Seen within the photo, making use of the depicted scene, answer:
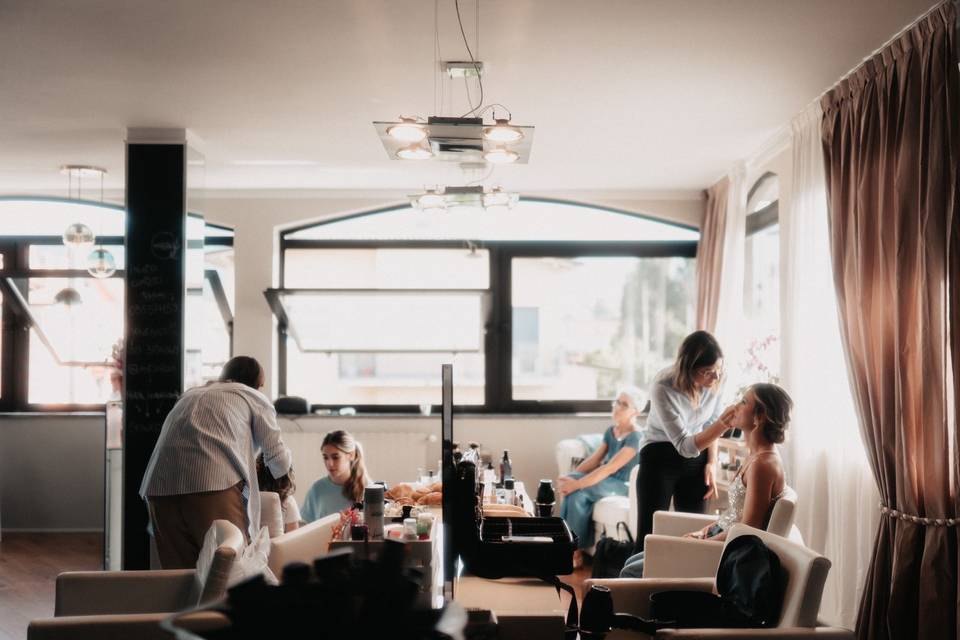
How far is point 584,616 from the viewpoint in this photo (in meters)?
1.95

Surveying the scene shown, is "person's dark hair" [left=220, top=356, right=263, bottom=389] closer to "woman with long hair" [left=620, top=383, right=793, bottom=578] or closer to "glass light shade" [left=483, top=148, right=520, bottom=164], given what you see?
"glass light shade" [left=483, top=148, right=520, bottom=164]

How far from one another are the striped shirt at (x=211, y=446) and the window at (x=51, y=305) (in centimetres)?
332

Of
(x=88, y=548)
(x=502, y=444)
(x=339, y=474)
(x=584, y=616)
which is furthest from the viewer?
(x=502, y=444)

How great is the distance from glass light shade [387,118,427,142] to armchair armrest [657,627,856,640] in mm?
1871

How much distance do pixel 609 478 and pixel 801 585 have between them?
326 cm

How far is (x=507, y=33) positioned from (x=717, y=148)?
2395 mm

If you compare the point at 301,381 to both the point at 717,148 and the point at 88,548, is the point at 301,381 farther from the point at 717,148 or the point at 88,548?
the point at 717,148

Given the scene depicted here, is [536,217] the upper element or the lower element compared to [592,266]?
upper

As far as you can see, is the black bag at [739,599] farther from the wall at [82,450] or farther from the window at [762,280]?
the wall at [82,450]

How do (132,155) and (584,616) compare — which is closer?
(584,616)

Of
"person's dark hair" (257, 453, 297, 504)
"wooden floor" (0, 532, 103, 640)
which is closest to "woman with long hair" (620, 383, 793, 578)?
"person's dark hair" (257, 453, 297, 504)

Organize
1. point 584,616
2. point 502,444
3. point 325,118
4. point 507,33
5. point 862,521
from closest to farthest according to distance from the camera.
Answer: point 584,616
point 507,33
point 862,521
point 325,118
point 502,444

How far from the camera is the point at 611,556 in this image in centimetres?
464

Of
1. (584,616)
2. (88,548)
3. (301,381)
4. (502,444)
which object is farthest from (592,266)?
(584,616)
